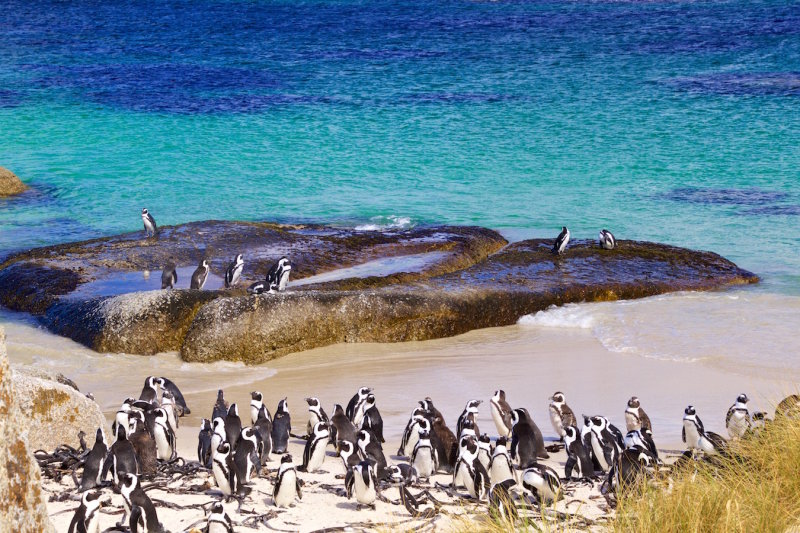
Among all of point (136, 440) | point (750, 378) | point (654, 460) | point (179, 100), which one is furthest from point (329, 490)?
point (179, 100)

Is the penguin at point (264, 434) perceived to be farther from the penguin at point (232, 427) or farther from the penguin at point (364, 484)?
the penguin at point (364, 484)

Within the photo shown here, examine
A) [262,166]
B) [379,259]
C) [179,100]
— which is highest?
[179,100]

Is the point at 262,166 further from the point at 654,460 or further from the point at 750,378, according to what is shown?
the point at 654,460

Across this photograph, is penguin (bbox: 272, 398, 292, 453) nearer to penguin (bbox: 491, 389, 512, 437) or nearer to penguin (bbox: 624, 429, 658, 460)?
penguin (bbox: 491, 389, 512, 437)

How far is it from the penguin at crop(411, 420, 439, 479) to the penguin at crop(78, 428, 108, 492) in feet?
7.10

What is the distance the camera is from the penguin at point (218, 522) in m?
5.91

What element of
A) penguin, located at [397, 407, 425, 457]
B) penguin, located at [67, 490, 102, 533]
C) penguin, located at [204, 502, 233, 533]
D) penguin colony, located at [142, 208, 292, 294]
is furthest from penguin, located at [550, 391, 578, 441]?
penguin colony, located at [142, 208, 292, 294]

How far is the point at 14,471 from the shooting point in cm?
388

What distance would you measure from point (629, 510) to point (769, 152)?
2008cm

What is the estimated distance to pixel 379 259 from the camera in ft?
46.2

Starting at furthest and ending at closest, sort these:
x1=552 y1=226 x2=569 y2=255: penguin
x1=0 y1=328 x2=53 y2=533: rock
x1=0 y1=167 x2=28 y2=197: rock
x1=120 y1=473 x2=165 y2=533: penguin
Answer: x1=0 y1=167 x2=28 y2=197: rock, x1=552 y1=226 x2=569 y2=255: penguin, x1=120 y1=473 x2=165 y2=533: penguin, x1=0 y1=328 x2=53 y2=533: rock

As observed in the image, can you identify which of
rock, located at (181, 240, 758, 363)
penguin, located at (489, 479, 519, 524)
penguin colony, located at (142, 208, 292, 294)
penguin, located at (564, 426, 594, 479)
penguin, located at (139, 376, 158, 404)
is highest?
penguin colony, located at (142, 208, 292, 294)

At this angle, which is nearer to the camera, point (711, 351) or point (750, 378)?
point (750, 378)

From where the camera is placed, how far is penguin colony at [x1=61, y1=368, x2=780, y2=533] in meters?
6.60
